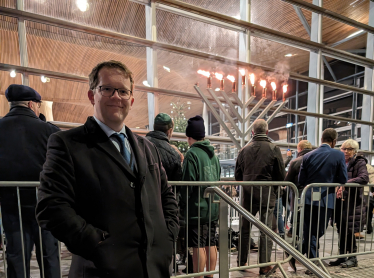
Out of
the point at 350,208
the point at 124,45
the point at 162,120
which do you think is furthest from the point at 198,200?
the point at 124,45

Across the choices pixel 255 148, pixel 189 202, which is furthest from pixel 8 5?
pixel 255 148

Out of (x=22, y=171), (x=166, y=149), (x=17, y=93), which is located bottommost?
(x=22, y=171)

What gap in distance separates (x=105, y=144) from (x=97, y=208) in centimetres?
27

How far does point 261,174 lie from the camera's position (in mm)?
2998

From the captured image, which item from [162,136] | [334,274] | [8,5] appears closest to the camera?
[162,136]

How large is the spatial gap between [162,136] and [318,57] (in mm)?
4972

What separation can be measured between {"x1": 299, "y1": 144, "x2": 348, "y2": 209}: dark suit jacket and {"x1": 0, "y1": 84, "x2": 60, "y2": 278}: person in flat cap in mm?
2926

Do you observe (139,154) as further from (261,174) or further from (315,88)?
(315,88)

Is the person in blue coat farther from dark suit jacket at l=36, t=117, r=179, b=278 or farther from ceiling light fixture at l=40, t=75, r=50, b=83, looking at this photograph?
ceiling light fixture at l=40, t=75, r=50, b=83

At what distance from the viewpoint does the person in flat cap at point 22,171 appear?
76.2 inches

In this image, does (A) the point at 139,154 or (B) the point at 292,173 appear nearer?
(A) the point at 139,154

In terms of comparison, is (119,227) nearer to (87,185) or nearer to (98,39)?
(87,185)

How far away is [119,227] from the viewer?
41.2 inches

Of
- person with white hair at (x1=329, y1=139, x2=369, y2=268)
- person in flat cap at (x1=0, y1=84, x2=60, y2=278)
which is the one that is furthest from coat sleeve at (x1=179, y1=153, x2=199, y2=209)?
person with white hair at (x1=329, y1=139, x2=369, y2=268)
